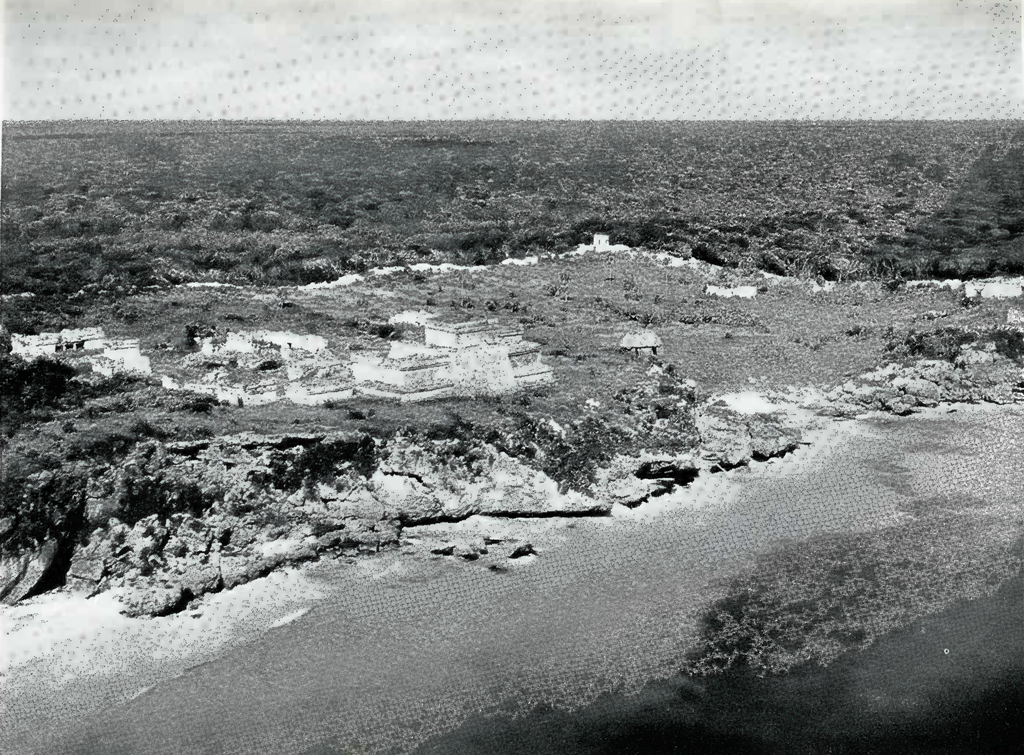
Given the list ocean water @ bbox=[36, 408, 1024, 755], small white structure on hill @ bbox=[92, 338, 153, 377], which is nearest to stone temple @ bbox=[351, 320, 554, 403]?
ocean water @ bbox=[36, 408, 1024, 755]

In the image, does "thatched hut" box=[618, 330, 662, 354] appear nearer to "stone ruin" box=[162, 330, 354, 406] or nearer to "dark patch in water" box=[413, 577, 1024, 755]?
"stone ruin" box=[162, 330, 354, 406]

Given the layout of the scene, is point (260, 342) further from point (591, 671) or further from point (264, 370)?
point (591, 671)

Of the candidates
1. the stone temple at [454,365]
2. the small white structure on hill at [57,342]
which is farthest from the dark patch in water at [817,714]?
the small white structure on hill at [57,342]

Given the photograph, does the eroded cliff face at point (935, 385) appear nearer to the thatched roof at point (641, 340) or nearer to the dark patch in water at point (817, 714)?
the thatched roof at point (641, 340)

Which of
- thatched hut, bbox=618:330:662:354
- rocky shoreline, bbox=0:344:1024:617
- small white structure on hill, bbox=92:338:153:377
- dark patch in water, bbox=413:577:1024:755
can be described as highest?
small white structure on hill, bbox=92:338:153:377

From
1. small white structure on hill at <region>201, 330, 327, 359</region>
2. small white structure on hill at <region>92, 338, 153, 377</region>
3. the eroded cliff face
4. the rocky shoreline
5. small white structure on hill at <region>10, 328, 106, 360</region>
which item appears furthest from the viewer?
the eroded cliff face

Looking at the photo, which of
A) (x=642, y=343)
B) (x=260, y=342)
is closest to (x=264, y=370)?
(x=260, y=342)

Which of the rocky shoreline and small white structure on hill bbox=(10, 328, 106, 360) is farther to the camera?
small white structure on hill bbox=(10, 328, 106, 360)
